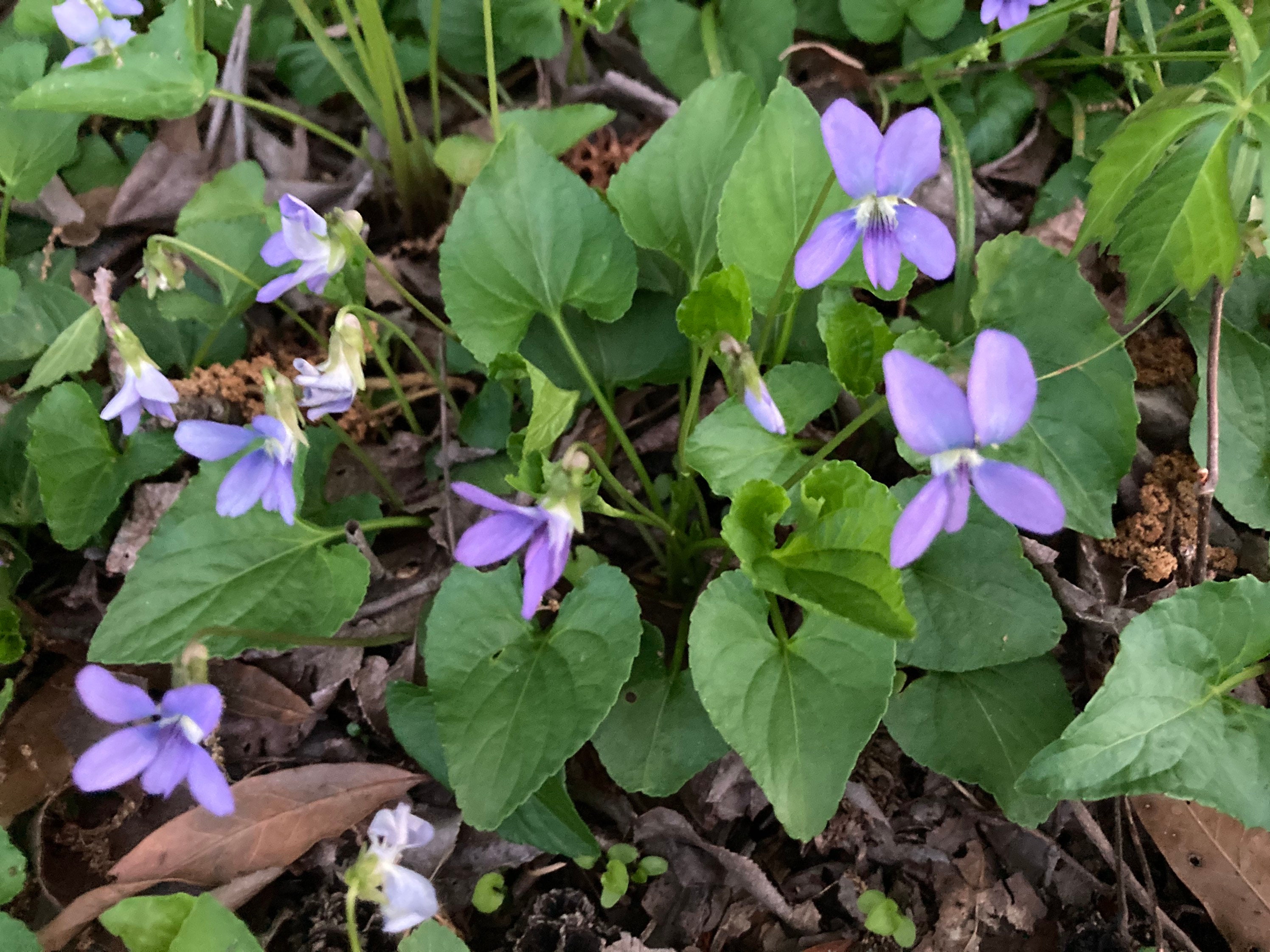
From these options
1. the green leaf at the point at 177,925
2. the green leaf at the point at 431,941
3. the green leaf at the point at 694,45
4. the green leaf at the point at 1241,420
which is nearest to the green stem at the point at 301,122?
the green leaf at the point at 694,45

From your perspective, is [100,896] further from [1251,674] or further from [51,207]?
[1251,674]

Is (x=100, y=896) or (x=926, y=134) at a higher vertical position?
(x=926, y=134)

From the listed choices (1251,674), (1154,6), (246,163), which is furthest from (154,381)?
(1154,6)

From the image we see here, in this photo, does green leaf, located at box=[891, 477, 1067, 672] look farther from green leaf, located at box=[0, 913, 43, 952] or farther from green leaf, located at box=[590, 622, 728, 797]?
green leaf, located at box=[0, 913, 43, 952]

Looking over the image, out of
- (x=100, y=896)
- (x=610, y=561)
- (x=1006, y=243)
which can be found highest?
(x=1006, y=243)

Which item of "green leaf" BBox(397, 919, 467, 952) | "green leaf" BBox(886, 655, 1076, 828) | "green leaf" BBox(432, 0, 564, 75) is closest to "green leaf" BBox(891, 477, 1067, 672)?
"green leaf" BBox(886, 655, 1076, 828)

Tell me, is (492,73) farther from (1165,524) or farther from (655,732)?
(1165,524)

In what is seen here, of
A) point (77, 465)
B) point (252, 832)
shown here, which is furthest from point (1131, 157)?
point (77, 465)
